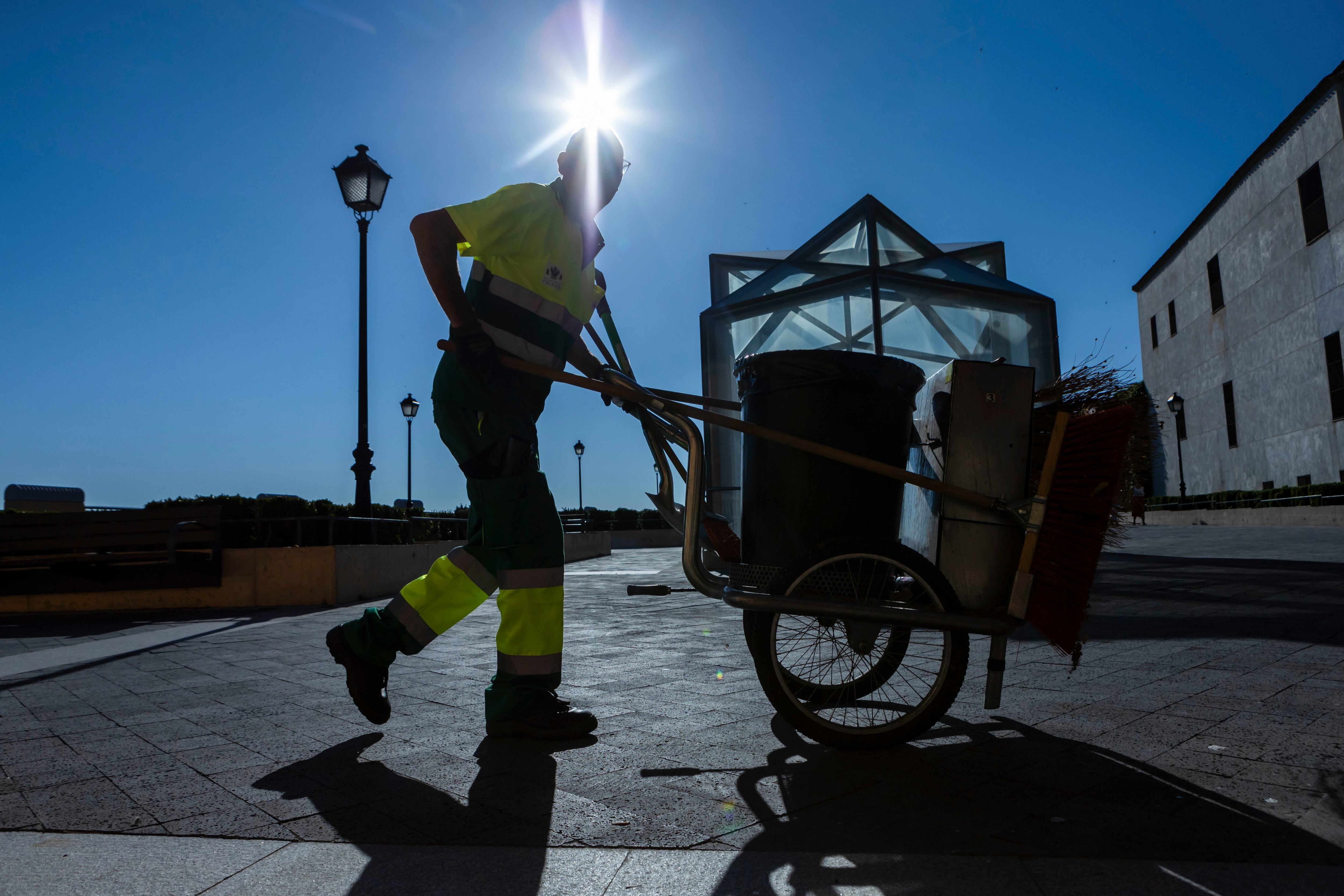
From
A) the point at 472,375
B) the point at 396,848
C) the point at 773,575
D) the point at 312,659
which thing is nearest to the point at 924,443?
the point at 773,575

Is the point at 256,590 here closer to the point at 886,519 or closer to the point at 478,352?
the point at 478,352

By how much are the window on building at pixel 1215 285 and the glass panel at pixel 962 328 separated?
101 feet

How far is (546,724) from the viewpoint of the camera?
2.83m

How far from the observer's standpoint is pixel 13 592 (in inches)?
390

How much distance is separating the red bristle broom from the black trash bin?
22.0 inches

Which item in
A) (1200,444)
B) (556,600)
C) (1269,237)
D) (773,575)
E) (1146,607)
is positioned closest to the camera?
(773,575)

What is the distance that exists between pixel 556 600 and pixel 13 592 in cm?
1003

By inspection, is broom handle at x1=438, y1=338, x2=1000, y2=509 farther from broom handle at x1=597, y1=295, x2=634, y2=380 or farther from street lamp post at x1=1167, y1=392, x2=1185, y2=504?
street lamp post at x1=1167, y1=392, x2=1185, y2=504

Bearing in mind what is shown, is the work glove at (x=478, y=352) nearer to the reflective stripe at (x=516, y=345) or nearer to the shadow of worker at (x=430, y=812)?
the reflective stripe at (x=516, y=345)

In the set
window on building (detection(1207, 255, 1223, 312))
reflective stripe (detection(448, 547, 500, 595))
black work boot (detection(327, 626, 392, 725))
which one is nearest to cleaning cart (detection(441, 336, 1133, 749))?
reflective stripe (detection(448, 547, 500, 595))

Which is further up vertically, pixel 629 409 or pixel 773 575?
pixel 629 409

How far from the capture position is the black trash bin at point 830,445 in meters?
2.91

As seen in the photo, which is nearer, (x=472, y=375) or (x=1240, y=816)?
(x=1240, y=816)

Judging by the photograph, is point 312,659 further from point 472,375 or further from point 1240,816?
point 1240,816
